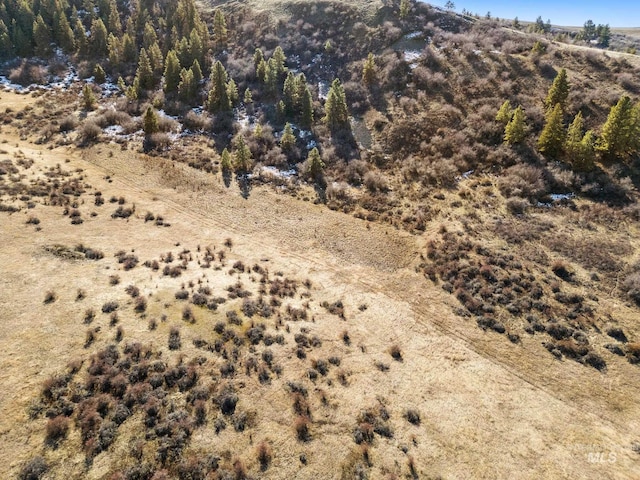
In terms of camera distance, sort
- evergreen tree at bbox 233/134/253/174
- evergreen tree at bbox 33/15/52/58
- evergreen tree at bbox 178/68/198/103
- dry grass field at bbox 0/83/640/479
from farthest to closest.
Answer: evergreen tree at bbox 33/15/52/58, evergreen tree at bbox 178/68/198/103, evergreen tree at bbox 233/134/253/174, dry grass field at bbox 0/83/640/479

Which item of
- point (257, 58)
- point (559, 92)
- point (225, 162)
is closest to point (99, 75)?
point (257, 58)

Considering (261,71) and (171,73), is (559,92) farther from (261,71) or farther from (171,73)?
(171,73)

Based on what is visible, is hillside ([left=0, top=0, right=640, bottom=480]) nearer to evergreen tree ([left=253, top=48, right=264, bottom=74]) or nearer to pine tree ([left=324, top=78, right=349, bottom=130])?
pine tree ([left=324, top=78, right=349, bottom=130])

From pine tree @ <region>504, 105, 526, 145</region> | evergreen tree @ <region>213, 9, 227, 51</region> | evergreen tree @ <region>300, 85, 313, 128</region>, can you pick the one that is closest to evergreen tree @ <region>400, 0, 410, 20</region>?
evergreen tree @ <region>300, 85, 313, 128</region>

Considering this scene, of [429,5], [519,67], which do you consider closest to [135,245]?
[519,67]

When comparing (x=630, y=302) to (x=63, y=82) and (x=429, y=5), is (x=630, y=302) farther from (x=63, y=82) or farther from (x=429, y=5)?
(x=63, y=82)
